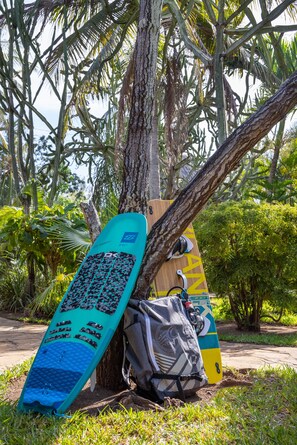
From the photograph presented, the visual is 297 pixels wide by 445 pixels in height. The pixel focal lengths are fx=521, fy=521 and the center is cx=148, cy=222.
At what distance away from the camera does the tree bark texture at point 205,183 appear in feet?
12.3

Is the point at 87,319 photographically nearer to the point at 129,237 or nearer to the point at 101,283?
the point at 101,283

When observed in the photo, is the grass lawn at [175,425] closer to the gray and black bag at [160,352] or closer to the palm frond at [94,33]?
the gray and black bag at [160,352]

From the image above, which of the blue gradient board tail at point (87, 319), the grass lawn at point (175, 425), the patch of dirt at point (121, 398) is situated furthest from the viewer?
the patch of dirt at point (121, 398)

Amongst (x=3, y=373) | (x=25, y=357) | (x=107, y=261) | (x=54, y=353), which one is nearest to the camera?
(x=54, y=353)

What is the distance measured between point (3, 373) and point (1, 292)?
579 centimetres

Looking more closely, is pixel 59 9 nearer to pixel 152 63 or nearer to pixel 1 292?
pixel 1 292

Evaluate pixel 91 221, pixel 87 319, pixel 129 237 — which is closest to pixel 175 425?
pixel 87 319

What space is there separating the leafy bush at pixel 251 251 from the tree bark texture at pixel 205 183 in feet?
10.2

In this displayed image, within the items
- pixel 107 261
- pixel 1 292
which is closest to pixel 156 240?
pixel 107 261

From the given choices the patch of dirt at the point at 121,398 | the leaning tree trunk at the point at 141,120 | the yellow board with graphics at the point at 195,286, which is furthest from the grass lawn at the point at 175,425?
the leaning tree trunk at the point at 141,120

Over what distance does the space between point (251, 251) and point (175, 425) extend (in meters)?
4.49

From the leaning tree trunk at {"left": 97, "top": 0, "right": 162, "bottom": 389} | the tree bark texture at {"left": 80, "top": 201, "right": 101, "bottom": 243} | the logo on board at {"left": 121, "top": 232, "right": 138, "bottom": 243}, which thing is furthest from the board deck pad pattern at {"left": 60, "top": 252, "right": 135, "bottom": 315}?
the leaning tree trunk at {"left": 97, "top": 0, "right": 162, "bottom": 389}

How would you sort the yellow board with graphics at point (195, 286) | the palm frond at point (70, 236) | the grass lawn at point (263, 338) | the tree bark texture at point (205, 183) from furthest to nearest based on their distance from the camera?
A: the palm frond at point (70, 236), the grass lawn at point (263, 338), the yellow board with graphics at point (195, 286), the tree bark texture at point (205, 183)

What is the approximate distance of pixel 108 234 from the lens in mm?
3996
